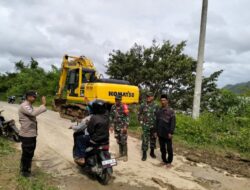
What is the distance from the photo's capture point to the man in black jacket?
7941 mm

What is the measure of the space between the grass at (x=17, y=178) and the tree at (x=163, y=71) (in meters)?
19.4

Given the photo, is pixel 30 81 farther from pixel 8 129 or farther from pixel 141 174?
pixel 141 174

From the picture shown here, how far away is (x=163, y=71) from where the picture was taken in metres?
27.2

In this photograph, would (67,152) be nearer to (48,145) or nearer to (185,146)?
(48,145)

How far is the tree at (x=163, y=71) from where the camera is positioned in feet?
87.8

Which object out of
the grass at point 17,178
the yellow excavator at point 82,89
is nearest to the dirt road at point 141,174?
the grass at point 17,178

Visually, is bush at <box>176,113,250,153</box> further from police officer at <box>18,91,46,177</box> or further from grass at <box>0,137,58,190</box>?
police officer at <box>18,91,46,177</box>

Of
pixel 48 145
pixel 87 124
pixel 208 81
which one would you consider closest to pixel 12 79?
pixel 208 81

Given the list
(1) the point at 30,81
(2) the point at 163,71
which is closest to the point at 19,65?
(1) the point at 30,81

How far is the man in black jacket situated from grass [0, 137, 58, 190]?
3043mm

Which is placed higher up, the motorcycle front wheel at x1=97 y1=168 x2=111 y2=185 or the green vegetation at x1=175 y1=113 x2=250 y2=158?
the green vegetation at x1=175 y1=113 x2=250 y2=158

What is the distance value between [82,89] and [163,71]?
40.7 ft

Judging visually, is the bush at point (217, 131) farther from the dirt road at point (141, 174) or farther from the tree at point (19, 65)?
the tree at point (19, 65)

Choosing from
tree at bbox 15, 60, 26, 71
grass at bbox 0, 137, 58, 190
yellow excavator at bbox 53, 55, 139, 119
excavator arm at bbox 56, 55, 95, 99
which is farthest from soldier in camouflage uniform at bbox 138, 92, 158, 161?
tree at bbox 15, 60, 26, 71
